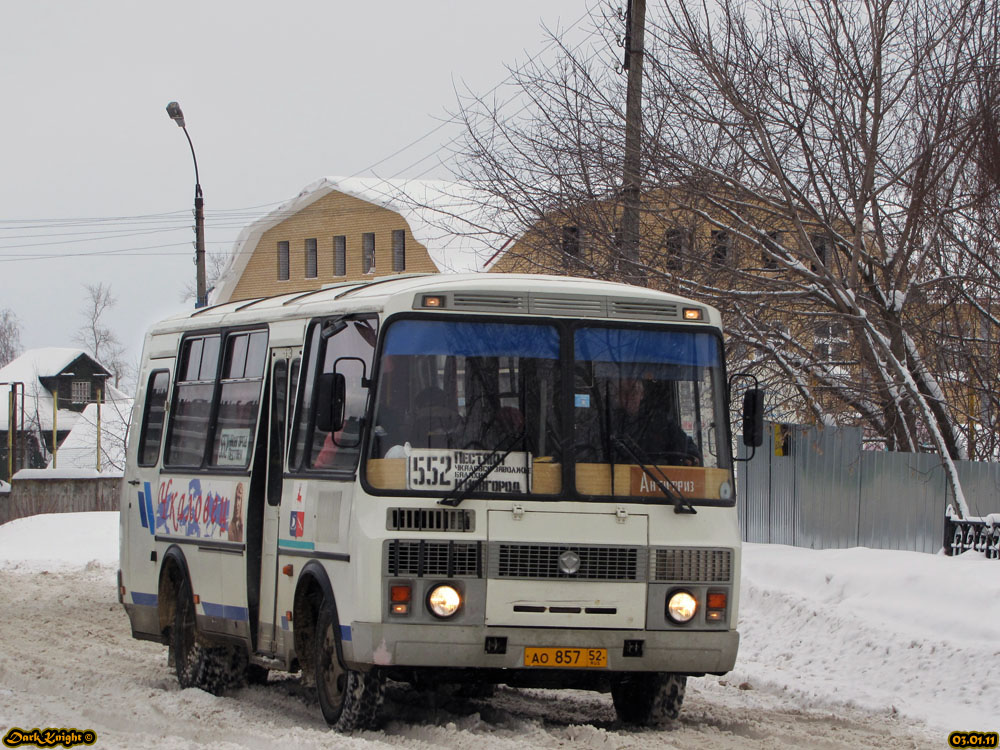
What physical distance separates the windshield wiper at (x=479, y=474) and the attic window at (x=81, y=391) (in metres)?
94.1

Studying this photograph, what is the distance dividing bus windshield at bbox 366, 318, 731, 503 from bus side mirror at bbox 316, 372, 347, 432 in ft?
0.72

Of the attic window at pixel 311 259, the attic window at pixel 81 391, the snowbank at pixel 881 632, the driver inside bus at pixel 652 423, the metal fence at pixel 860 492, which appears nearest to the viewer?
the driver inside bus at pixel 652 423

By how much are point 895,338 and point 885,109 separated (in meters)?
2.71

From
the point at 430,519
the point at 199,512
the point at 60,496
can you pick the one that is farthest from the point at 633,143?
the point at 60,496

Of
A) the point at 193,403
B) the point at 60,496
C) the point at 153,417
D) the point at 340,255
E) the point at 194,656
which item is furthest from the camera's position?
the point at 340,255

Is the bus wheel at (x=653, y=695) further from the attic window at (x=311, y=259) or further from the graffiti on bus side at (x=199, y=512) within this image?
the attic window at (x=311, y=259)

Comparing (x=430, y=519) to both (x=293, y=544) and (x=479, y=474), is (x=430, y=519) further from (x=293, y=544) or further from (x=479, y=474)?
(x=293, y=544)

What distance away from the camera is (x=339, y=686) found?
940 centimetres

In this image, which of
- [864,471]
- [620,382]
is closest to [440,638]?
[620,382]

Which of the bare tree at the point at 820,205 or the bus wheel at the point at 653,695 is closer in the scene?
the bus wheel at the point at 653,695

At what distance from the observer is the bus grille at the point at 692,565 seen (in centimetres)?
920

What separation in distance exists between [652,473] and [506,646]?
1.35 meters

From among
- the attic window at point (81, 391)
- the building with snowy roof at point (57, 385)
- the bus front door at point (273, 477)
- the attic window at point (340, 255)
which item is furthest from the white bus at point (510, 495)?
the attic window at point (81, 391)
